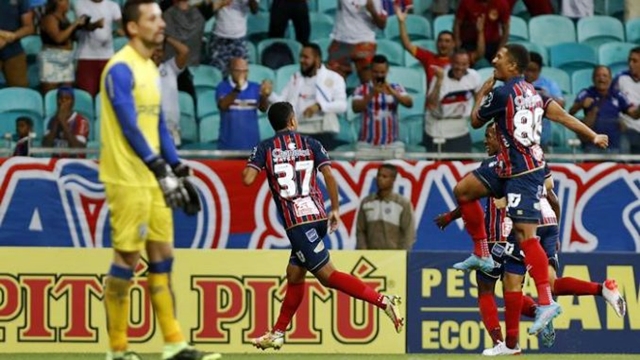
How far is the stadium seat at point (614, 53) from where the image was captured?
65.8 ft

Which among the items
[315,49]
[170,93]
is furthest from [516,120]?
[170,93]

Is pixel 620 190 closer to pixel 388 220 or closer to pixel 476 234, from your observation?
pixel 388 220

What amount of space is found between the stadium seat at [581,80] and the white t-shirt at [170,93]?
470 centimetres

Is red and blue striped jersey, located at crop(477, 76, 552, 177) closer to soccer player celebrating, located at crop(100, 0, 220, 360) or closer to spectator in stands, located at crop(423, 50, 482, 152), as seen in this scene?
soccer player celebrating, located at crop(100, 0, 220, 360)

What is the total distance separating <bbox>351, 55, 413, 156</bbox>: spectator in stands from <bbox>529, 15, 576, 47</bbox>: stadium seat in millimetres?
3228

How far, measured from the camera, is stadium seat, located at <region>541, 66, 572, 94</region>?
19516 mm

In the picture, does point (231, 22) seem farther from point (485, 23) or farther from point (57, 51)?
point (485, 23)

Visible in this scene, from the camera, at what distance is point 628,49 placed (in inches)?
794

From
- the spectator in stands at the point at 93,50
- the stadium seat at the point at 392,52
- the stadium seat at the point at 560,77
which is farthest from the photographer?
the stadium seat at the point at 392,52

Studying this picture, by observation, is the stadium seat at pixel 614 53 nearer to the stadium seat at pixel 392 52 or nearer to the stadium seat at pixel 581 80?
the stadium seat at pixel 581 80

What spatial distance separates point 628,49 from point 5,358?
9.23 m

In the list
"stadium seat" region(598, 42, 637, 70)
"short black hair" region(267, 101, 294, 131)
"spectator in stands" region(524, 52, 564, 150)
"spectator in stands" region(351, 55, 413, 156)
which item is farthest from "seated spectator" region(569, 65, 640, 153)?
"short black hair" region(267, 101, 294, 131)

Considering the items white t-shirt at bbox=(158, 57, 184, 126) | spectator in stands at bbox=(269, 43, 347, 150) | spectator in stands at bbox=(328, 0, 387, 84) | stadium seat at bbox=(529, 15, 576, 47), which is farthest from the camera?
stadium seat at bbox=(529, 15, 576, 47)

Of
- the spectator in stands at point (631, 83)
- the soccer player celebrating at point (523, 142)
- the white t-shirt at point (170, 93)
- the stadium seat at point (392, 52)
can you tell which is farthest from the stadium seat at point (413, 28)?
the soccer player celebrating at point (523, 142)
